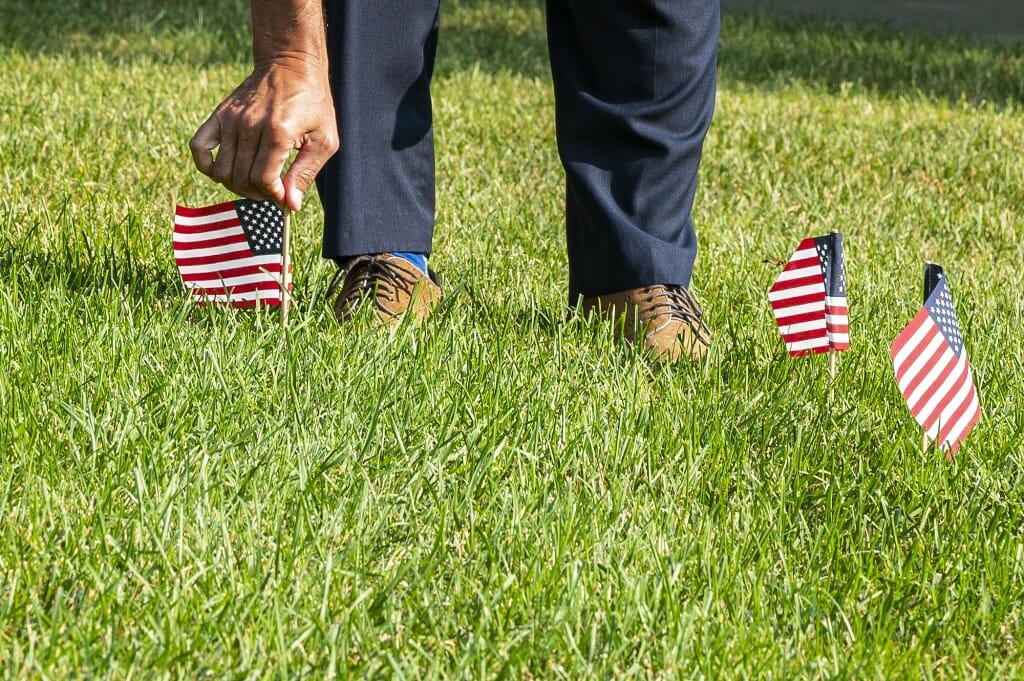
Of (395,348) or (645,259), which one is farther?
(645,259)

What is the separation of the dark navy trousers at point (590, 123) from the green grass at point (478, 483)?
8.4 inches

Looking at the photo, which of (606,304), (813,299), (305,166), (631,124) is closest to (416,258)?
(606,304)

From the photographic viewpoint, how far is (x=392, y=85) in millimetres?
2789

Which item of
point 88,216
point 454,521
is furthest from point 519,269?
point 454,521

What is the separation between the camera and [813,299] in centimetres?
237

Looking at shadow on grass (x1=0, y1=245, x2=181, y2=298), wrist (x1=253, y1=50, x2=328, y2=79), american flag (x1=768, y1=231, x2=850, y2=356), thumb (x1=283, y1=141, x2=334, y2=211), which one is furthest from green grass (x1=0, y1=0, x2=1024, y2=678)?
wrist (x1=253, y1=50, x2=328, y2=79)

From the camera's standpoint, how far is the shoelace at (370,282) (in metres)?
2.70

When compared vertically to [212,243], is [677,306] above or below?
below

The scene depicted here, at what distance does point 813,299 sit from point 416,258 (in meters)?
0.92

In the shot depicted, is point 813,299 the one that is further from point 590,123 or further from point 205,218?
point 205,218

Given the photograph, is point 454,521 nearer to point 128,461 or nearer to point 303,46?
point 128,461

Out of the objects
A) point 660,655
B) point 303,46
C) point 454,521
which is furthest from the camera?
point 303,46

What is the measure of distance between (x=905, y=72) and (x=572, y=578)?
22.1 feet

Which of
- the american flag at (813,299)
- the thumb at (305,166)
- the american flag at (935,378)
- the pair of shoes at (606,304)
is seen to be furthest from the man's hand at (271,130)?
the american flag at (935,378)
